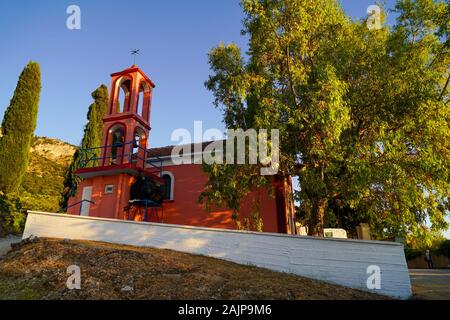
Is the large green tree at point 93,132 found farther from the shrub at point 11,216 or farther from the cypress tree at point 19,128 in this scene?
the shrub at point 11,216

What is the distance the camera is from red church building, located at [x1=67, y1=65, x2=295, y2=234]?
55.1 ft

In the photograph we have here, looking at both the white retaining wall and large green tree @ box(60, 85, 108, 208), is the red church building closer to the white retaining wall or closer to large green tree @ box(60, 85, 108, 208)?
the white retaining wall

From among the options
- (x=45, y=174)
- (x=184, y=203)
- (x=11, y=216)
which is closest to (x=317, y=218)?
(x=184, y=203)

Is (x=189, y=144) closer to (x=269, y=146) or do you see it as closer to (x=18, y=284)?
(x=269, y=146)

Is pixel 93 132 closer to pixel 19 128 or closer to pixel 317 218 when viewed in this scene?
pixel 19 128

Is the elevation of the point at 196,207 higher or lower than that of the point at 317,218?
higher

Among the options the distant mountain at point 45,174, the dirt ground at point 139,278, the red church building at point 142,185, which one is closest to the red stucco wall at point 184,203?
the red church building at point 142,185

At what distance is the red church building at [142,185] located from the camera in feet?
55.1

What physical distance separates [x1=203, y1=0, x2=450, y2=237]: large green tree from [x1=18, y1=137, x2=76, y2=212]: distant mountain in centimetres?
1586

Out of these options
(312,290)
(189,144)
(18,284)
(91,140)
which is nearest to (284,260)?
(312,290)

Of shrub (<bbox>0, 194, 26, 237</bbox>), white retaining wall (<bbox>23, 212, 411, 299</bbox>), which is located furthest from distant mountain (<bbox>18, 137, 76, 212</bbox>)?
white retaining wall (<bbox>23, 212, 411, 299</bbox>)

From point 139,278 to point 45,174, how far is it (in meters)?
26.1

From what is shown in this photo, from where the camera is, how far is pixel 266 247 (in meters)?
11.4

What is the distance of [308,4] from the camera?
12250mm
